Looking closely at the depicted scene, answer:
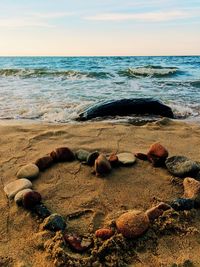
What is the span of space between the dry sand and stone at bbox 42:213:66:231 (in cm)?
5

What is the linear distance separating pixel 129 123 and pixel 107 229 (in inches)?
127

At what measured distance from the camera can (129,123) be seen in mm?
5176

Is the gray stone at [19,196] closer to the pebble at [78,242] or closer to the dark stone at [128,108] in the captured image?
the pebble at [78,242]

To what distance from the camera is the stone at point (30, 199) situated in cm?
236

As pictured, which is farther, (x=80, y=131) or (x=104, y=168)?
(x=80, y=131)

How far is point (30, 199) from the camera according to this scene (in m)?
2.37

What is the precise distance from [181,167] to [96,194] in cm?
75

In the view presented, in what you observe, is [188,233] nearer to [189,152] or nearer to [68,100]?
[189,152]

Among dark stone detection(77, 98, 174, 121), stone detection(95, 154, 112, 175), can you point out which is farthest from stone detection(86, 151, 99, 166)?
dark stone detection(77, 98, 174, 121)

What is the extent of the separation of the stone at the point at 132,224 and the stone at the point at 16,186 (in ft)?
2.70

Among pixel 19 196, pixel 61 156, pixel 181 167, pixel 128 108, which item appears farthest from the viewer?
pixel 128 108

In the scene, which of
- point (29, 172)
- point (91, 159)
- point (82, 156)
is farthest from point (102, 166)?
point (29, 172)

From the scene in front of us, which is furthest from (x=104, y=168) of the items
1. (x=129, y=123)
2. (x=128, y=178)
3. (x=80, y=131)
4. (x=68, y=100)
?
(x=68, y=100)

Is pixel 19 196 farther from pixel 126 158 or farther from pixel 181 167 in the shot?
pixel 181 167
